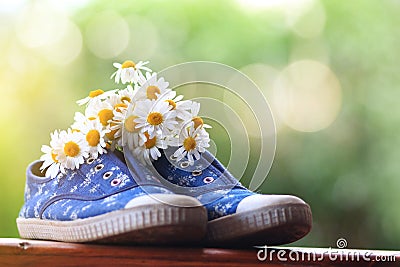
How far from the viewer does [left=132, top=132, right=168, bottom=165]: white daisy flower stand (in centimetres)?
65

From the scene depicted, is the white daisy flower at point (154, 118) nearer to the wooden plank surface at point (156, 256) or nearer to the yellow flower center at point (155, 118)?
the yellow flower center at point (155, 118)

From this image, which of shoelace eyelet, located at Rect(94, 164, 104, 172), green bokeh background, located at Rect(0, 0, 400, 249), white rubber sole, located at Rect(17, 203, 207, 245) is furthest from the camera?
green bokeh background, located at Rect(0, 0, 400, 249)

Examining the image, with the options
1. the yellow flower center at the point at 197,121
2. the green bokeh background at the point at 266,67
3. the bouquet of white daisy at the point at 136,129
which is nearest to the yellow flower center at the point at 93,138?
the bouquet of white daisy at the point at 136,129

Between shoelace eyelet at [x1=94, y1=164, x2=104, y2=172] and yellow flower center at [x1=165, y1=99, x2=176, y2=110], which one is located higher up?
yellow flower center at [x1=165, y1=99, x2=176, y2=110]

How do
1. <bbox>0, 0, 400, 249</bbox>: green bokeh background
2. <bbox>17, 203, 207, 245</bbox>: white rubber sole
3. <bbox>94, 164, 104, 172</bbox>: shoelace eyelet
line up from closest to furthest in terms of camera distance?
<bbox>17, 203, 207, 245</bbox>: white rubber sole
<bbox>94, 164, 104, 172</bbox>: shoelace eyelet
<bbox>0, 0, 400, 249</bbox>: green bokeh background

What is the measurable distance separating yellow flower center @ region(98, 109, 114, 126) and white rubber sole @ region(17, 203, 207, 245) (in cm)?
12

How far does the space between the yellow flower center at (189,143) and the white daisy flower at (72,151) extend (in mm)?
103

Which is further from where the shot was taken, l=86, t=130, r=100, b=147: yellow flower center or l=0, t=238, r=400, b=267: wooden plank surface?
l=86, t=130, r=100, b=147: yellow flower center

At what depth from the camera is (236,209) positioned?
0.60 meters

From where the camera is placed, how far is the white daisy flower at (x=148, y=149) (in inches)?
25.4

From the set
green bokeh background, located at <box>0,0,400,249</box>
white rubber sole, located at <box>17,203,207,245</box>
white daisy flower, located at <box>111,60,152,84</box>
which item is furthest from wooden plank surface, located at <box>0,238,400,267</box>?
green bokeh background, located at <box>0,0,400,249</box>

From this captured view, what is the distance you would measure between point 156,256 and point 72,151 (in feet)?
0.56

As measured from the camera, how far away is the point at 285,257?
576 mm

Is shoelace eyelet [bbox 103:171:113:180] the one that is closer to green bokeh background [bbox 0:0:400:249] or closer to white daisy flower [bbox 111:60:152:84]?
white daisy flower [bbox 111:60:152:84]
